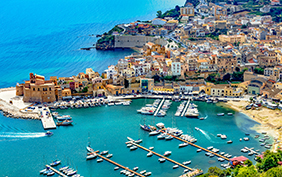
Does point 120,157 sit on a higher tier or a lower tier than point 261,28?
lower

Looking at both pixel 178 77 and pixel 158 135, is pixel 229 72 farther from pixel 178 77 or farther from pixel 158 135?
pixel 158 135

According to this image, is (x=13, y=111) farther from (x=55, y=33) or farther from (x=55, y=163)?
(x=55, y=33)

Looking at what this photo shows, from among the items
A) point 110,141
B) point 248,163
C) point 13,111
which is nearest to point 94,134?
point 110,141

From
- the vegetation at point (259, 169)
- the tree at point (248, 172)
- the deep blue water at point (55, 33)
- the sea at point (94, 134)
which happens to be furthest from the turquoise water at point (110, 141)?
the deep blue water at point (55, 33)

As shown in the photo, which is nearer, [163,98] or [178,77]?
[163,98]

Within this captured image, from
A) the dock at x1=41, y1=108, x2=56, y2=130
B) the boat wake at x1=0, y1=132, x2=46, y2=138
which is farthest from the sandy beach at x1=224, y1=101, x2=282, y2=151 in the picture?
the boat wake at x1=0, y1=132, x2=46, y2=138

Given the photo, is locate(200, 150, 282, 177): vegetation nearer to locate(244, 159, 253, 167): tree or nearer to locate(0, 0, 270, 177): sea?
locate(244, 159, 253, 167): tree

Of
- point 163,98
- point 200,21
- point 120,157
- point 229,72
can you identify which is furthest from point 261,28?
point 120,157
